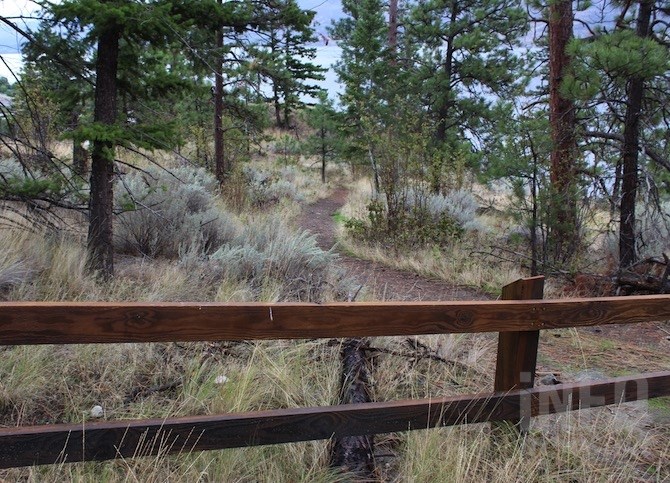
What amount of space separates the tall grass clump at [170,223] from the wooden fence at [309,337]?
4.16 meters

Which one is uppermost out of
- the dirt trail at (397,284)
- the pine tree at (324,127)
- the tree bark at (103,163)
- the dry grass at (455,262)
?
the pine tree at (324,127)

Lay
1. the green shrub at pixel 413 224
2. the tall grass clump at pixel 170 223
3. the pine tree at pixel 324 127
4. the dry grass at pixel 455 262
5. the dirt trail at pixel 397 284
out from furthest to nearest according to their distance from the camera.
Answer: the pine tree at pixel 324 127
the green shrub at pixel 413 224
the dry grass at pixel 455 262
the tall grass clump at pixel 170 223
the dirt trail at pixel 397 284

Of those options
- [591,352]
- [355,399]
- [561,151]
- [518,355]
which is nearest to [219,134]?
[561,151]

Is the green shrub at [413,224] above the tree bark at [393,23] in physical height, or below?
below

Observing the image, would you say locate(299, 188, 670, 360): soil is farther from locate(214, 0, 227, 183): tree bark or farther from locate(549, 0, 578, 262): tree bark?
locate(214, 0, 227, 183): tree bark

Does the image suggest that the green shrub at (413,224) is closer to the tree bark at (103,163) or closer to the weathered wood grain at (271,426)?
the tree bark at (103,163)

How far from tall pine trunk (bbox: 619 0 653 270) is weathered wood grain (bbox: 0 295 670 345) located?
5262 mm

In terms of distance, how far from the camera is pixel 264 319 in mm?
2248

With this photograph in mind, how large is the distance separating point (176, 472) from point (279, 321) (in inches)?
39.5

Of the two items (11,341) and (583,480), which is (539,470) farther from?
(11,341)

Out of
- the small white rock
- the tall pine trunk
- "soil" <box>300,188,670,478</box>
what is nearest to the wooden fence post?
"soil" <box>300,188,670,478</box>

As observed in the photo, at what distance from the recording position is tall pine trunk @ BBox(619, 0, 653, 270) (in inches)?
270

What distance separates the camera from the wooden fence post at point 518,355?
2.75 m

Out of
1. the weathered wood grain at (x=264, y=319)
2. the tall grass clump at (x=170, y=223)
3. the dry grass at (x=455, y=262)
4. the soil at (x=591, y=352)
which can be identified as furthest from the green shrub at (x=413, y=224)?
the weathered wood grain at (x=264, y=319)
